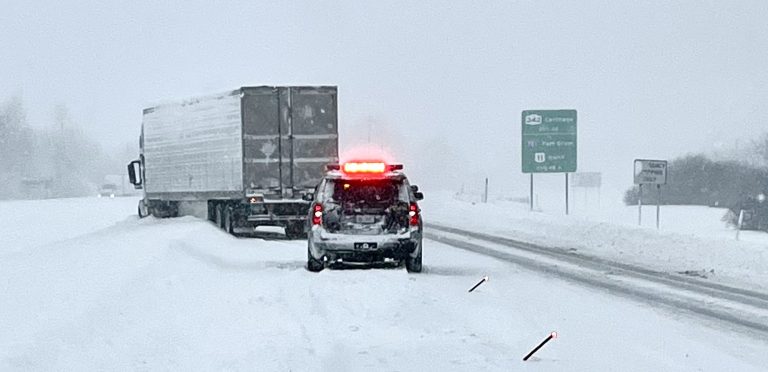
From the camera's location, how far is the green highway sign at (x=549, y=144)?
135 feet

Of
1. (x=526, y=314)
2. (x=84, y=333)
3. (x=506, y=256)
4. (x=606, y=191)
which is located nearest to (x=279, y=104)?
(x=506, y=256)

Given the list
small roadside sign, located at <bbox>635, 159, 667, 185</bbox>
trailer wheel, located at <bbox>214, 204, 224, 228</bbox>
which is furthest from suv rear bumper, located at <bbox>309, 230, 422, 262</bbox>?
small roadside sign, located at <bbox>635, 159, 667, 185</bbox>

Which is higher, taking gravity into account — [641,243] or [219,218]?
[219,218]

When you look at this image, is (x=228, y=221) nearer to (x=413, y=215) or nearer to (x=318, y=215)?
(x=318, y=215)

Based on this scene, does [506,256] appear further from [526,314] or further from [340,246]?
[526,314]

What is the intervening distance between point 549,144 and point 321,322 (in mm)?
31619

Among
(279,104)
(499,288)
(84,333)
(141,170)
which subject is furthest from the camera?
(141,170)

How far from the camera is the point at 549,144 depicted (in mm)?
Answer: 41250

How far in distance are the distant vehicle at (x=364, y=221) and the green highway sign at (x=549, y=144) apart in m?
25.6

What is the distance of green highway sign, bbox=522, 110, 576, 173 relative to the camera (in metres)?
41.1

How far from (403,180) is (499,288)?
285cm

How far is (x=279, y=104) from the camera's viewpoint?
79.7 feet

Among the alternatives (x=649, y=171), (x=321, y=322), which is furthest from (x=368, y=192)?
(x=649, y=171)

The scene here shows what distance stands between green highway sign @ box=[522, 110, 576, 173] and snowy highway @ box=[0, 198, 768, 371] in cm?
2487
